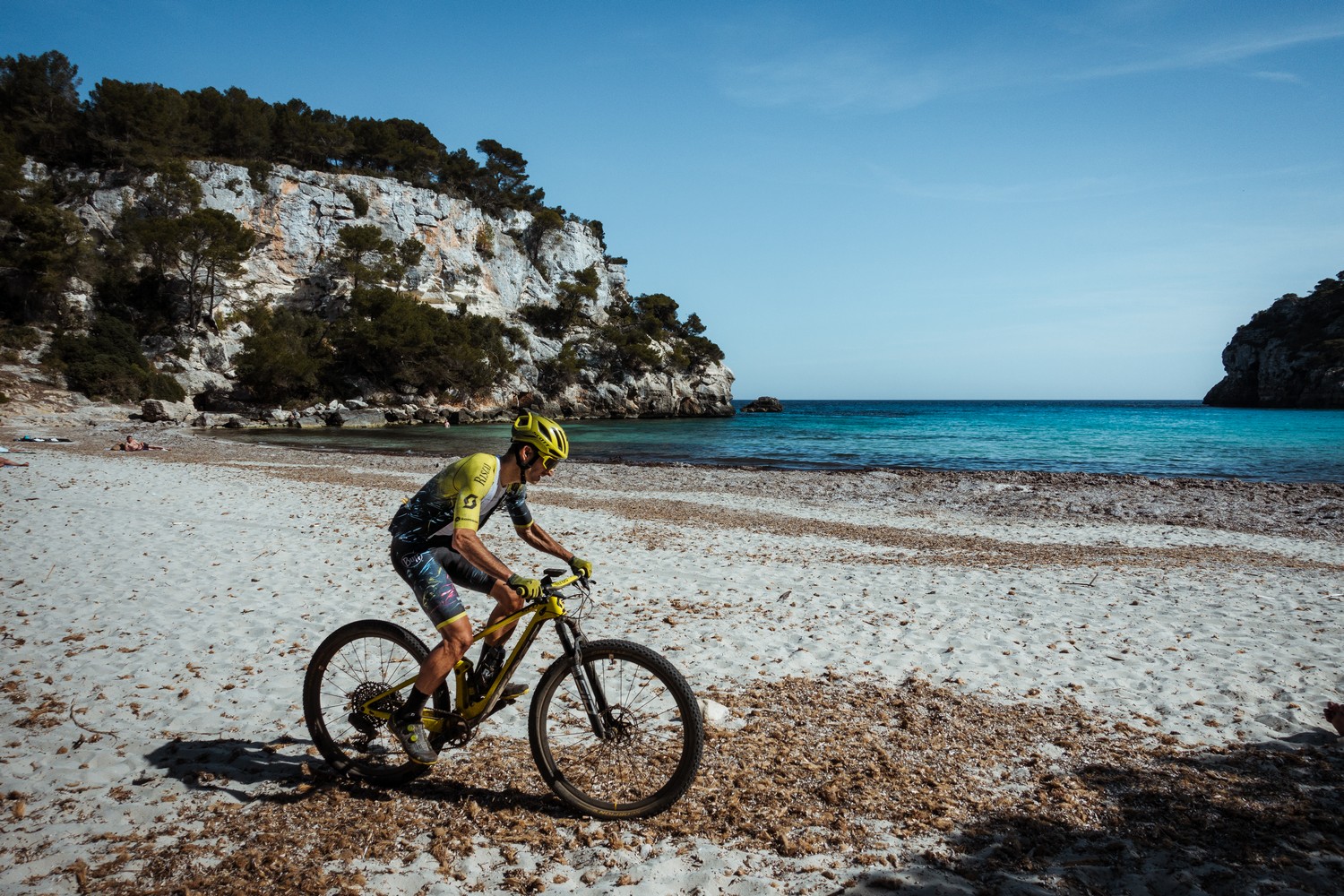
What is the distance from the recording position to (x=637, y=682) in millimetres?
4113

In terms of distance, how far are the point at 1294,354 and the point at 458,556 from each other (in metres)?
141

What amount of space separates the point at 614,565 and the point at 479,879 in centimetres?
723

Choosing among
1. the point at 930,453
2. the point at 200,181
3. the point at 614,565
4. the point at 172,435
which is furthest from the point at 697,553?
the point at 200,181

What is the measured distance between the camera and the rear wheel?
4.37 meters

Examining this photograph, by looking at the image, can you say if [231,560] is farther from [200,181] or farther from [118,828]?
[200,181]

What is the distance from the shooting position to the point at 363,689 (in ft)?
14.8

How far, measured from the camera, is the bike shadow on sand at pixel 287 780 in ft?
14.0

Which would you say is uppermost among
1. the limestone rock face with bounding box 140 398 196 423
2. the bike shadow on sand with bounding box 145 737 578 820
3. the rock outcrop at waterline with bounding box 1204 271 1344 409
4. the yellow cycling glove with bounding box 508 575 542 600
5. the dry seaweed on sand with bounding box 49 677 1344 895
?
the rock outcrop at waterline with bounding box 1204 271 1344 409

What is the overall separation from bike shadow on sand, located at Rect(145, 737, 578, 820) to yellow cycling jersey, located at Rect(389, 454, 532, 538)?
5.41 ft

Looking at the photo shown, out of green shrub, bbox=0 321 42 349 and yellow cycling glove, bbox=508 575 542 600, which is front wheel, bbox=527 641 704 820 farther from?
green shrub, bbox=0 321 42 349

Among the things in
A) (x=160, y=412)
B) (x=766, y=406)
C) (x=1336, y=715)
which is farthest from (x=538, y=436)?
(x=766, y=406)

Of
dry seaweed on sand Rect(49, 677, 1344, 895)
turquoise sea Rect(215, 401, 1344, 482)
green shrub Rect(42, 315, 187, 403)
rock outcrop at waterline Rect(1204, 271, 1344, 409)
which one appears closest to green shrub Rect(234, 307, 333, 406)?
green shrub Rect(42, 315, 187, 403)

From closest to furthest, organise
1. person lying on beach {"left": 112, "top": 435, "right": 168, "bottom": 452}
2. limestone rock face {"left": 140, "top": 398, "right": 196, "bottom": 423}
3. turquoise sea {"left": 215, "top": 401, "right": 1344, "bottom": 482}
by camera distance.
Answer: person lying on beach {"left": 112, "top": 435, "right": 168, "bottom": 452} → turquoise sea {"left": 215, "top": 401, "right": 1344, "bottom": 482} → limestone rock face {"left": 140, "top": 398, "right": 196, "bottom": 423}

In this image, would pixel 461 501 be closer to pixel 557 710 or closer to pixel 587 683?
pixel 587 683
